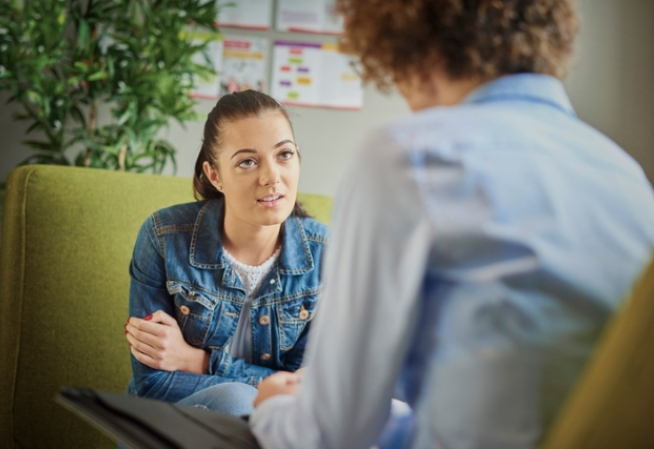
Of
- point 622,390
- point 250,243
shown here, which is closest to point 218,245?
point 250,243

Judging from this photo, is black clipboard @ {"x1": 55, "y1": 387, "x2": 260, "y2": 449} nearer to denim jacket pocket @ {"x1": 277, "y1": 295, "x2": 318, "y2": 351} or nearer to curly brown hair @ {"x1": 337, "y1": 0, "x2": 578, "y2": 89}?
curly brown hair @ {"x1": 337, "y1": 0, "x2": 578, "y2": 89}

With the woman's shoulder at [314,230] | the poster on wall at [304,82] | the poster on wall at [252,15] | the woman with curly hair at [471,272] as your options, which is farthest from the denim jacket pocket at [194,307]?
the poster on wall at [252,15]

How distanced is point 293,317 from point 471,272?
93 cm

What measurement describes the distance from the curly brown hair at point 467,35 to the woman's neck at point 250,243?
832 mm

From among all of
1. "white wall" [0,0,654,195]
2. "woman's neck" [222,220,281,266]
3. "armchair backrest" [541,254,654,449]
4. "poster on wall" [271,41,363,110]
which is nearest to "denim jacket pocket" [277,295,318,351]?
"woman's neck" [222,220,281,266]

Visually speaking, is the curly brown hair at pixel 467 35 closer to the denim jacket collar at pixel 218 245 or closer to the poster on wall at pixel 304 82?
the denim jacket collar at pixel 218 245

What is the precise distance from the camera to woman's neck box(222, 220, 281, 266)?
161 cm

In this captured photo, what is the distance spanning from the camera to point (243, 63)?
12.0ft

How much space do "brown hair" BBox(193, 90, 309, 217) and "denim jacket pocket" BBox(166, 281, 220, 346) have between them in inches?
11.4

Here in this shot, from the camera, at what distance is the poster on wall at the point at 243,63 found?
12.0ft

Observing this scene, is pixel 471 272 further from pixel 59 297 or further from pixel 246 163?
pixel 59 297

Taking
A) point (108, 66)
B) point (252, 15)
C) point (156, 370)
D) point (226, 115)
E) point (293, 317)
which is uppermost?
point (252, 15)

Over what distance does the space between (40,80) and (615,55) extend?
246cm

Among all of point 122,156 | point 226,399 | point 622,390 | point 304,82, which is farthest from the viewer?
point 304,82
